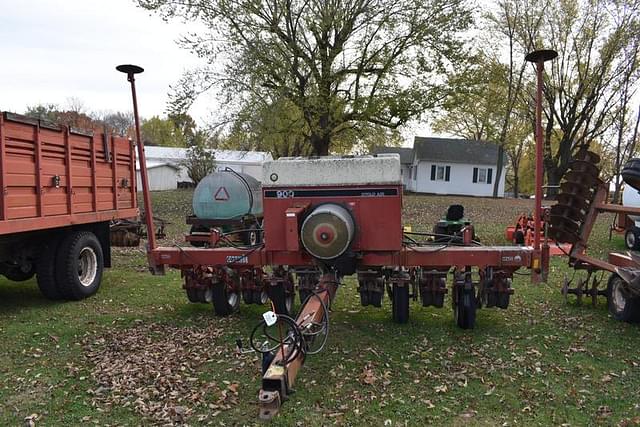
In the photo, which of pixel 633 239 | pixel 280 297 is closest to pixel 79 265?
pixel 280 297

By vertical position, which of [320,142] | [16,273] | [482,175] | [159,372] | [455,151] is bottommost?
[159,372]

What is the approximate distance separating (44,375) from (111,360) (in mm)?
577

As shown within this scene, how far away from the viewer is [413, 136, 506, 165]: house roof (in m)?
38.3

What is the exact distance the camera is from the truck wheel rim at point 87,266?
7.61 meters

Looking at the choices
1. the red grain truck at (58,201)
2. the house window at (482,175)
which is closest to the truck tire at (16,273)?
the red grain truck at (58,201)

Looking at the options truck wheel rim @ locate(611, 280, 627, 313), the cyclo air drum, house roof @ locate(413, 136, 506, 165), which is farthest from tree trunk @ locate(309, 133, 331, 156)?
house roof @ locate(413, 136, 506, 165)

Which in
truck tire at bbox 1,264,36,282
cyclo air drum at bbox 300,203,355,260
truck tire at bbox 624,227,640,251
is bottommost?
truck tire at bbox 1,264,36,282

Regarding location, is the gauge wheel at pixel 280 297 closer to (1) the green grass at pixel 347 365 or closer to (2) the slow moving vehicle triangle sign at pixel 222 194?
(1) the green grass at pixel 347 365

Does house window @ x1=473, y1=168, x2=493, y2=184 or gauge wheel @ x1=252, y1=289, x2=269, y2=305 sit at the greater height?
house window @ x1=473, y1=168, x2=493, y2=184

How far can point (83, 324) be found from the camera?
20.3 feet

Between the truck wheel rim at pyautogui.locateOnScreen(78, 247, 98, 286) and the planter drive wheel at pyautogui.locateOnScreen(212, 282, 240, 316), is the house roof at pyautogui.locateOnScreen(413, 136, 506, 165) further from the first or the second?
the planter drive wheel at pyautogui.locateOnScreen(212, 282, 240, 316)

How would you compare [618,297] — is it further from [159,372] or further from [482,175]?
[482,175]

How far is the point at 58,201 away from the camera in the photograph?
22.4 feet

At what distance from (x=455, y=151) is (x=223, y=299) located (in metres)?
35.0
